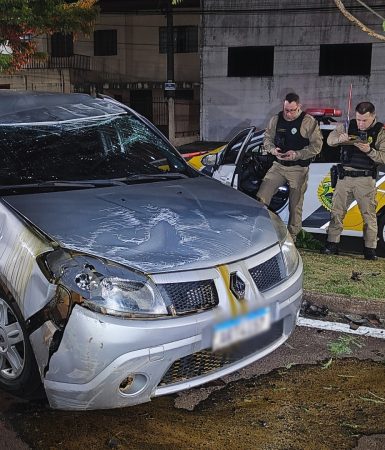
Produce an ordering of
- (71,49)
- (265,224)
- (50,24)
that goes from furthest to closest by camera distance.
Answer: (71,49)
(50,24)
(265,224)

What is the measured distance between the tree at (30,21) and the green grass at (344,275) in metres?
5.17

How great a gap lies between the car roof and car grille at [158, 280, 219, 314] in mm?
1948

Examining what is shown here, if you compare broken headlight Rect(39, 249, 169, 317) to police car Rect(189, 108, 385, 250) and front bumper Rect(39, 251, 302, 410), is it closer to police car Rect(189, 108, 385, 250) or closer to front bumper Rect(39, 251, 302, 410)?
front bumper Rect(39, 251, 302, 410)

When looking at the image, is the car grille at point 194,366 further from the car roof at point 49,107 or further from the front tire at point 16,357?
the car roof at point 49,107

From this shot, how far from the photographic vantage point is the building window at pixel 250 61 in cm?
2069

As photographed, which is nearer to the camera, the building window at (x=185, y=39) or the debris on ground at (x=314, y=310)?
the debris on ground at (x=314, y=310)

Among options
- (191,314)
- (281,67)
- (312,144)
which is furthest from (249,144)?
(281,67)

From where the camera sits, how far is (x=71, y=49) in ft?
93.9

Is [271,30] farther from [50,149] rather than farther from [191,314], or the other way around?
[191,314]

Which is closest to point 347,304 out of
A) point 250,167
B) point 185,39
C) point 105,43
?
point 250,167

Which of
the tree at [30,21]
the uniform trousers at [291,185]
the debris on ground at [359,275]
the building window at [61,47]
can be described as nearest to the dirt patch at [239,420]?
the debris on ground at [359,275]

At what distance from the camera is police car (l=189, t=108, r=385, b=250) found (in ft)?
20.2

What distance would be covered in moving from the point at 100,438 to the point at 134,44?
85.5 feet

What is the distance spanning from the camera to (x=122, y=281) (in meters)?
2.63
